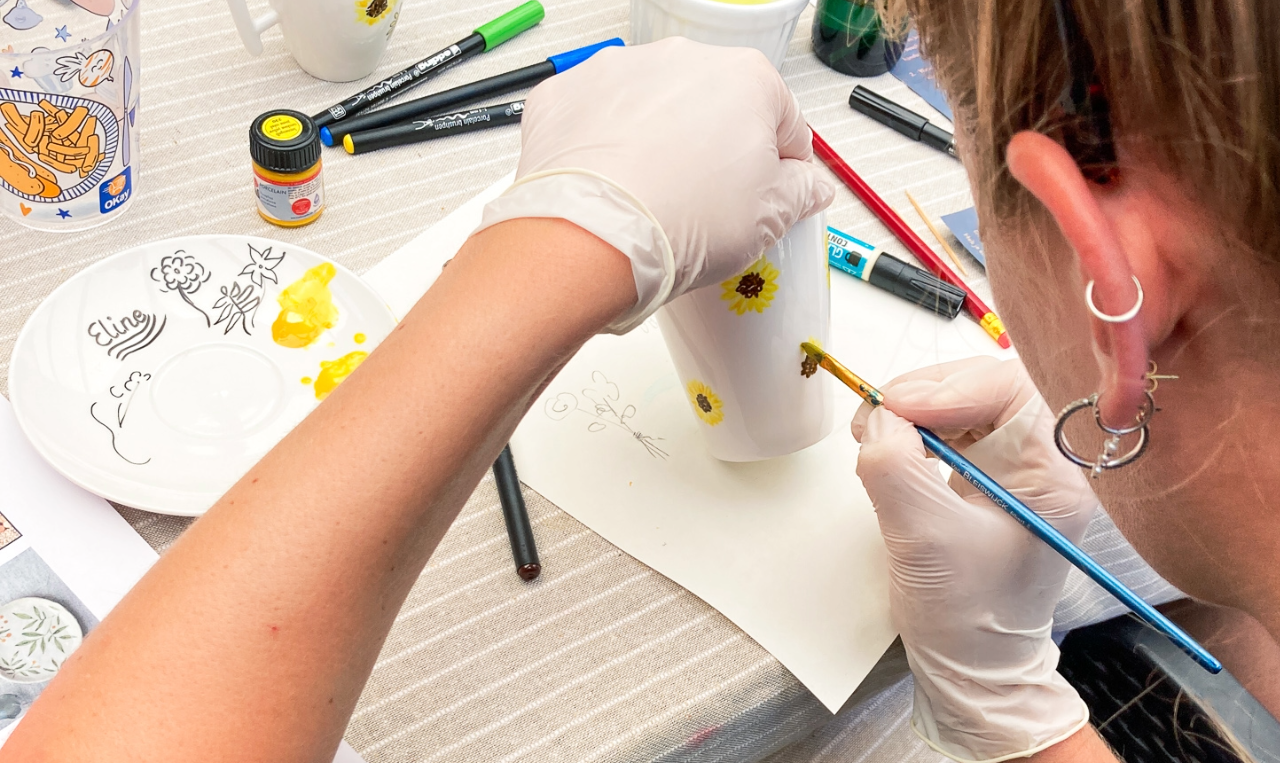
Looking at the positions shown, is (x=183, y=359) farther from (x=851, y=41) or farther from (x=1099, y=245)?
(x=851, y=41)

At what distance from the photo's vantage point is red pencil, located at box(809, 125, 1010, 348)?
650 mm

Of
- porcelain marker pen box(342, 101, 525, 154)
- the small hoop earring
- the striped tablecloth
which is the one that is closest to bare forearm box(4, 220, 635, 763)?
the striped tablecloth

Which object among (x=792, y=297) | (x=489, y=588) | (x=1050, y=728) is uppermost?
(x=792, y=297)

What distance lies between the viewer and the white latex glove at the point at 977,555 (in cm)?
52

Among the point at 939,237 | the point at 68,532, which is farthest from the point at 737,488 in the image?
the point at 68,532

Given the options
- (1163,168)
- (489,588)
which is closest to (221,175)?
(489,588)

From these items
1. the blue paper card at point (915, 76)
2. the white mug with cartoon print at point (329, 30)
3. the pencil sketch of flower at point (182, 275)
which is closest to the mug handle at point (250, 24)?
the white mug with cartoon print at point (329, 30)

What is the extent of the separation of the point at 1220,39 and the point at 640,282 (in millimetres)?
250

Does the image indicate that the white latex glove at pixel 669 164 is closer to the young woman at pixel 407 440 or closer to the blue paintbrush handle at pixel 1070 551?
the young woman at pixel 407 440

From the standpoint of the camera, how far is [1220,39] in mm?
244

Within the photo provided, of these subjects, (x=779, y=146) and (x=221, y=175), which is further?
(x=221, y=175)

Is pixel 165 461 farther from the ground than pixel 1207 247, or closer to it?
closer to it

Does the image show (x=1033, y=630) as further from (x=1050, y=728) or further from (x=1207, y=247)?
(x=1207, y=247)

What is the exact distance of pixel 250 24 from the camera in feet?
2.20
